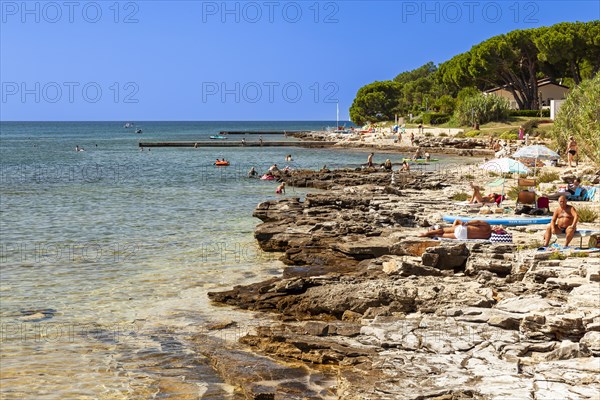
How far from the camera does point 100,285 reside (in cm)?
1647

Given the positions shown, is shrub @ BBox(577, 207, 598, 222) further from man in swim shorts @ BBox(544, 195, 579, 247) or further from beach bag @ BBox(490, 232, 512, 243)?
beach bag @ BBox(490, 232, 512, 243)

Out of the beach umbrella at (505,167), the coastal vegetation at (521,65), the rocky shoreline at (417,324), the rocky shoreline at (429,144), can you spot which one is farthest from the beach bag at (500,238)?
the coastal vegetation at (521,65)

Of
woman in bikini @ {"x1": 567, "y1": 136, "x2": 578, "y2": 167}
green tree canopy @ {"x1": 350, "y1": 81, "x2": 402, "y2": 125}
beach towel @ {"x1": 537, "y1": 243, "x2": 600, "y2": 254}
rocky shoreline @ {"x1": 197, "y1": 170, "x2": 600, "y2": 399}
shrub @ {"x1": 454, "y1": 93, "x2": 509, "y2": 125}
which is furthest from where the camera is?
green tree canopy @ {"x1": 350, "y1": 81, "x2": 402, "y2": 125}

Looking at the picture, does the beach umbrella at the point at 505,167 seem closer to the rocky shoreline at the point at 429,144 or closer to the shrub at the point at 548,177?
the shrub at the point at 548,177

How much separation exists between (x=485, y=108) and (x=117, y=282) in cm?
6365

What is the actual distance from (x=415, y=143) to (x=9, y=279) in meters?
57.9

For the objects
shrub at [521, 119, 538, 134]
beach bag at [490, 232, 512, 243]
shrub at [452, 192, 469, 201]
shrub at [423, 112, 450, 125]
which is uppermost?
shrub at [423, 112, 450, 125]

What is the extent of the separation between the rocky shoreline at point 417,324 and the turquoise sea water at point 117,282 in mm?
837

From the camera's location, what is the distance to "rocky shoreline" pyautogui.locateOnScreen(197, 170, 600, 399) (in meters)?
9.05

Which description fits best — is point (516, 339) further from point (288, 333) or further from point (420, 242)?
point (420, 242)

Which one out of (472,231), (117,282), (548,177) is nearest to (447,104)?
(548,177)

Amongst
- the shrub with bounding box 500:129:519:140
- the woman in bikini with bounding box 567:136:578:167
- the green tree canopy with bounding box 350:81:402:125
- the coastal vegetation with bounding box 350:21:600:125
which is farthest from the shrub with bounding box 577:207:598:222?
the green tree canopy with bounding box 350:81:402:125

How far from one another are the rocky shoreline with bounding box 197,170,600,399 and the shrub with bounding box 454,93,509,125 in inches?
2322

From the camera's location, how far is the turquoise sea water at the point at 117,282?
1073 centimetres
